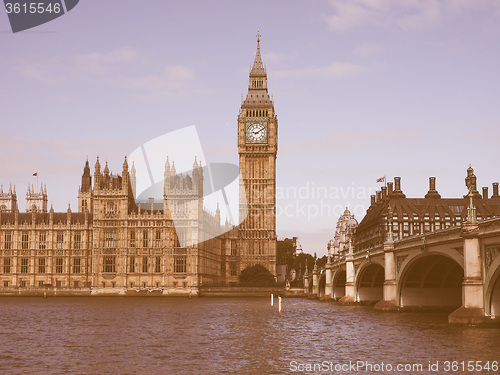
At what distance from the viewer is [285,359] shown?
122ft

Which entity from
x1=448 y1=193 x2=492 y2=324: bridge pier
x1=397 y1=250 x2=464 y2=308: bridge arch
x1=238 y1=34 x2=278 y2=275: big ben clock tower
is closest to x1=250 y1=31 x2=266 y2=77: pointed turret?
→ x1=238 y1=34 x2=278 y2=275: big ben clock tower

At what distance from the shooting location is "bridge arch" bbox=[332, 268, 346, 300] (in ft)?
372

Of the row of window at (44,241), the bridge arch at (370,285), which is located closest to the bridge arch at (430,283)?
the bridge arch at (370,285)

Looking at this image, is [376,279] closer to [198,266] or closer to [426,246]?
[426,246]

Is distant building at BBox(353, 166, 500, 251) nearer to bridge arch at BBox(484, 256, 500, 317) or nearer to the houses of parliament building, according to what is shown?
the houses of parliament building

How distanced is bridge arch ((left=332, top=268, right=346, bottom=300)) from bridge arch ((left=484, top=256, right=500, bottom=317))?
62190 mm

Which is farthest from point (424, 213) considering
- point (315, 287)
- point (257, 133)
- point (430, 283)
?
point (430, 283)

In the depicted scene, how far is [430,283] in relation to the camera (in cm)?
7119

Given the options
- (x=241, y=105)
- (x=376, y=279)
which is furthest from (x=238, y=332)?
(x=241, y=105)

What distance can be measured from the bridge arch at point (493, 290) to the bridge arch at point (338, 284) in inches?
2448

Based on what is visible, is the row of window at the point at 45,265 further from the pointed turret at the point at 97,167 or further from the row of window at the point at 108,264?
the pointed turret at the point at 97,167

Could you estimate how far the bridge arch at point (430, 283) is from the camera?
6688 cm

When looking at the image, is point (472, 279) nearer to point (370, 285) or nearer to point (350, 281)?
point (350, 281)

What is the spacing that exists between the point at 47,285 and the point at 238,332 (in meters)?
109
